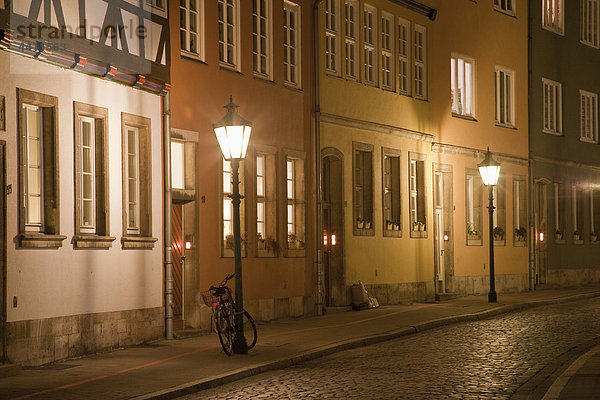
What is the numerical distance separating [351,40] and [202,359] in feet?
42.1

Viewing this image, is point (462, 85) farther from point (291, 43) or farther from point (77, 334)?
point (77, 334)

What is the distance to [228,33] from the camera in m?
22.0

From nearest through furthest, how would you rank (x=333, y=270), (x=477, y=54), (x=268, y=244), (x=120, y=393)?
(x=120, y=393)
(x=268, y=244)
(x=333, y=270)
(x=477, y=54)

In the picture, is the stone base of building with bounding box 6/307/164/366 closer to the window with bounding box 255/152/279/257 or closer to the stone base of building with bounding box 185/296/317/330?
the stone base of building with bounding box 185/296/317/330

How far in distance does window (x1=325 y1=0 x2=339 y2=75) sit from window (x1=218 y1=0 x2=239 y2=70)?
13.7ft

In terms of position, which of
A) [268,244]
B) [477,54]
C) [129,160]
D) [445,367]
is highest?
[477,54]

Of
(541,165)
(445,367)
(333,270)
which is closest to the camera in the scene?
(445,367)

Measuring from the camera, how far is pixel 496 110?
3503cm

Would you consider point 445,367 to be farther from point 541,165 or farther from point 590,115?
point 590,115

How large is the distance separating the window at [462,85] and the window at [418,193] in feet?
9.32

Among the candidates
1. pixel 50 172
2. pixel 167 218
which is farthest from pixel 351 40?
pixel 50 172

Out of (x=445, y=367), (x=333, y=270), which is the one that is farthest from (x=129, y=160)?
(x=333, y=270)

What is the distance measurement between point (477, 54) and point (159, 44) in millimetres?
16076

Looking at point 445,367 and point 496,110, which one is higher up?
point 496,110
